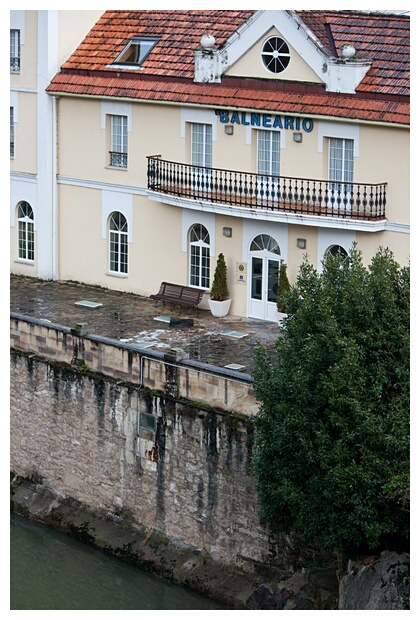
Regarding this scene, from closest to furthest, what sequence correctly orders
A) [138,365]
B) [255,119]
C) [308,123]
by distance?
1. [138,365]
2. [308,123]
3. [255,119]

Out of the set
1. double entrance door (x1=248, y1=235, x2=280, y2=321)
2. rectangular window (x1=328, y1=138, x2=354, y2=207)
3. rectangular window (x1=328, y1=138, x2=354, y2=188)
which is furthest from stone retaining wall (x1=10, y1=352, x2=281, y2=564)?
rectangular window (x1=328, y1=138, x2=354, y2=188)

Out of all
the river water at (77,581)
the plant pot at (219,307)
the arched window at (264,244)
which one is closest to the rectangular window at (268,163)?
the arched window at (264,244)

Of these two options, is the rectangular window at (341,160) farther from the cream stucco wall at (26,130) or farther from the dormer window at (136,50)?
the cream stucco wall at (26,130)

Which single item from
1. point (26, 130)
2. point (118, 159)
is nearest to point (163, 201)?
point (118, 159)

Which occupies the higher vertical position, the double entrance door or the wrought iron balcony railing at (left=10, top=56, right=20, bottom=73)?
the wrought iron balcony railing at (left=10, top=56, right=20, bottom=73)

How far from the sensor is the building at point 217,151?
39.0 metres

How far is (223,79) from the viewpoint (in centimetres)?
4150

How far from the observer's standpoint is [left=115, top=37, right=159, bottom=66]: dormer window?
43.8 metres

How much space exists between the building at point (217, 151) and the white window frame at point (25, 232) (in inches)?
2.1

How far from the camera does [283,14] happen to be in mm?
39219

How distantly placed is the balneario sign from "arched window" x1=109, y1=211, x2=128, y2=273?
4.95 meters

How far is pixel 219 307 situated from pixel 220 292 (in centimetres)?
41

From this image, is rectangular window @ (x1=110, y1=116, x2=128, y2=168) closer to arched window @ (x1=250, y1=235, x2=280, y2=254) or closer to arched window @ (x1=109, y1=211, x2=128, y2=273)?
arched window @ (x1=109, y1=211, x2=128, y2=273)

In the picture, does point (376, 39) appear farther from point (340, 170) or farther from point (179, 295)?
point (179, 295)
